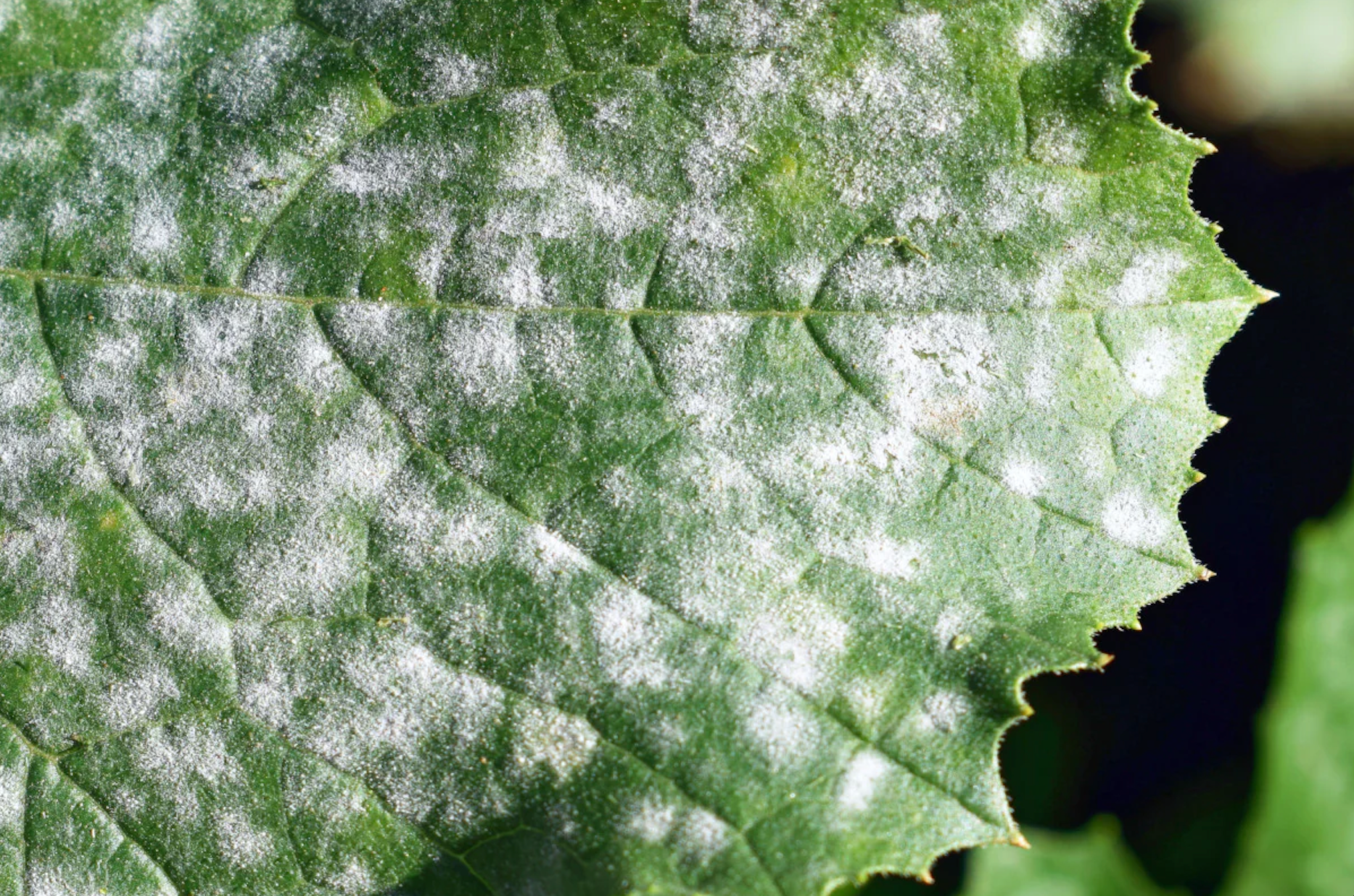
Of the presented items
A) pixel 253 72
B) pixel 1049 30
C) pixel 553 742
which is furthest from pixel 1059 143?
pixel 253 72

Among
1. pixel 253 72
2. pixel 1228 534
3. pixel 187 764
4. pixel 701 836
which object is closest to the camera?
pixel 701 836

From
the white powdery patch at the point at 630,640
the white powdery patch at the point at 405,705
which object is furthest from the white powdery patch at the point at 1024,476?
the white powdery patch at the point at 405,705

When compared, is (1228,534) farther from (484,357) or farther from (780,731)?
(484,357)

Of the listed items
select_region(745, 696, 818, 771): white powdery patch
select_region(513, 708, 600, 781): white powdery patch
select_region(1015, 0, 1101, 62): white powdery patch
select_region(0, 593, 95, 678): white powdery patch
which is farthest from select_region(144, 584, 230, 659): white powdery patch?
select_region(1015, 0, 1101, 62): white powdery patch

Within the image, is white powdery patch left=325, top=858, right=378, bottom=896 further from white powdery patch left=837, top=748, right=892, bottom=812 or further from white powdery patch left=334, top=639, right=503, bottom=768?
white powdery patch left=837, top=748, right=892, bottom=812

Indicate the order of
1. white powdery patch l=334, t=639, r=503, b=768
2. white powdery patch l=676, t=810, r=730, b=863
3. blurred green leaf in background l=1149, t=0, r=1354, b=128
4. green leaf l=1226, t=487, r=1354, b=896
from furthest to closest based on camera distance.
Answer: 1. blurred green leaf in background l=1149, t=0, r=1354, b=128
2. green leaf l=1226, t=487, r=1354, b=896
3. white powdery patch l=334, t=639, r=503, b=768
4. white powdery patch l=676, t=810, r=730, b=863

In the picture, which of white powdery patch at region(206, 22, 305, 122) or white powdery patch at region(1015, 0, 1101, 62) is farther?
white powdery patch at region(206, 22, 305, 122)
